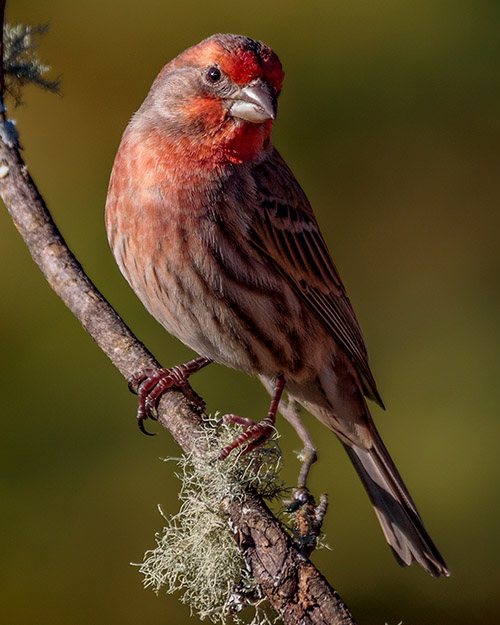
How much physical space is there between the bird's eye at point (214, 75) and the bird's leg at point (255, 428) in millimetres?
1207

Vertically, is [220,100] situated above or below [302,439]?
above

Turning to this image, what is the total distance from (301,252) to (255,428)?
2.63 ft

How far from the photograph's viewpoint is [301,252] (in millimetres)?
3645

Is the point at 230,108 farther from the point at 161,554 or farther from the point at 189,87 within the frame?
the point at 161,554

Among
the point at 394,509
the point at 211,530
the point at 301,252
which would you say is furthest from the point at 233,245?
the point at 394,509

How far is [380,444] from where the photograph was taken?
3844 millimetres

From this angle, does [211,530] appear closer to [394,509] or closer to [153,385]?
[153,385]

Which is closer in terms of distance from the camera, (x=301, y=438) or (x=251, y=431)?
(x=251, y=431)

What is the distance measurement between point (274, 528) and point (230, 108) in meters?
1.55

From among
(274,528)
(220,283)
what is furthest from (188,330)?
(274,528)

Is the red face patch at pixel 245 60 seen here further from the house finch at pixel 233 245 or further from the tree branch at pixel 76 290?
the tree branch at pixel 76 290

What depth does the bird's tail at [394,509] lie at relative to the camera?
3553mm

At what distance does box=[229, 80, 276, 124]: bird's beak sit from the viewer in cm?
308

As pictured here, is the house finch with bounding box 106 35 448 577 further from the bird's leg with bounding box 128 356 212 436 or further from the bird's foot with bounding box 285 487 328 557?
the bird's foot with bounding box 285 487 328 557
